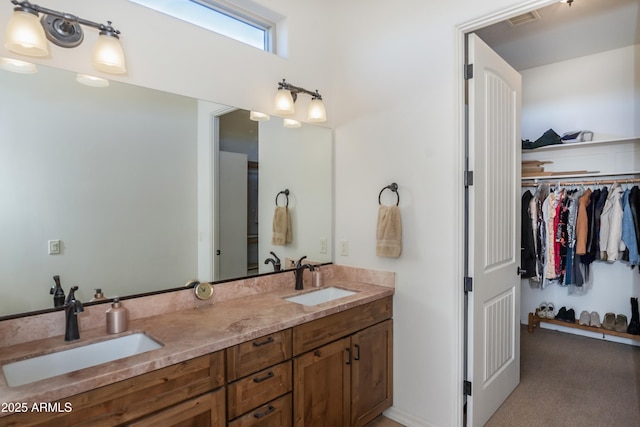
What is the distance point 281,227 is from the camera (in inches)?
97.8

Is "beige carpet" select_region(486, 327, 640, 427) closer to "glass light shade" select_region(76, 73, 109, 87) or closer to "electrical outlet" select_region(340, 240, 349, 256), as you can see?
"electrical outlet" select_region(340, 240, 349, 256)

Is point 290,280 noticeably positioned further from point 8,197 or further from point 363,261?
point 8,197

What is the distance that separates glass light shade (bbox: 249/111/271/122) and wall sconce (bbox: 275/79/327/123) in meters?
0.09

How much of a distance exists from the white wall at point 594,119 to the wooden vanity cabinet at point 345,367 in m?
2.87

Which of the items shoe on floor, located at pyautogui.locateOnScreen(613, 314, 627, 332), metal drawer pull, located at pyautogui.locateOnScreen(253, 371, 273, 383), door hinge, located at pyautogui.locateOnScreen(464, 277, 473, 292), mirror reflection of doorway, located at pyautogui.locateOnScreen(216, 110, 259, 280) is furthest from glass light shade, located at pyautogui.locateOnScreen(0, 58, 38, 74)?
shoe on floor, located at pyautogui.locateOnScreen(613, 314, 627, 332)

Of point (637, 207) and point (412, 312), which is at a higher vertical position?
point (637, 207)

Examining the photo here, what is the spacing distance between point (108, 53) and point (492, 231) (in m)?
2.33

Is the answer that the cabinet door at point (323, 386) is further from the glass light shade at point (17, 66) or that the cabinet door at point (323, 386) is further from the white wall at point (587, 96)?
the white wall at point (587, 96)

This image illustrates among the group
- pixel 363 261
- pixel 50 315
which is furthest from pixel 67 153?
pixel 363 261

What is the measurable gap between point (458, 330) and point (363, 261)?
2.49 feet

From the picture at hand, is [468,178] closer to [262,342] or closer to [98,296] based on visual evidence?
[262,342]

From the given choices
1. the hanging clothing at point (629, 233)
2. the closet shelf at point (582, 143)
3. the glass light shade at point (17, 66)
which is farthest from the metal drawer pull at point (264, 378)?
the closet shelf at point (582, 143)

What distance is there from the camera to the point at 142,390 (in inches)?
48.4

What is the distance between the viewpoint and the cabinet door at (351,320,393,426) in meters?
2.11
